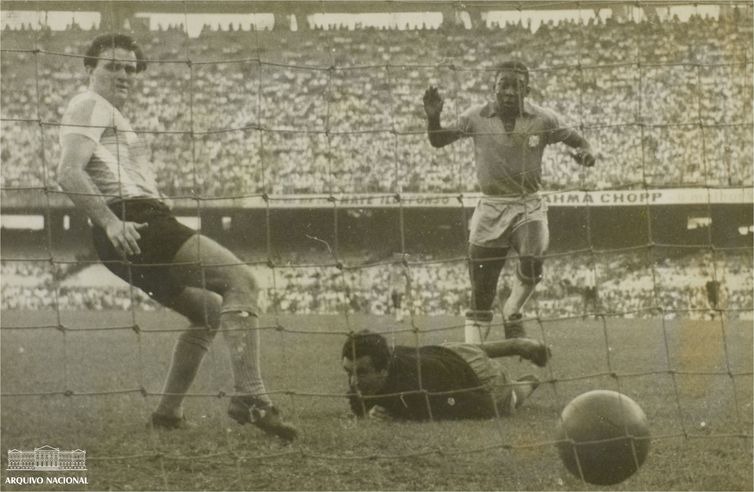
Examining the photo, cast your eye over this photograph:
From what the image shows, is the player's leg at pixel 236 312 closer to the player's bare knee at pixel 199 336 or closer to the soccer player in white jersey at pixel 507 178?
the player's bare knee at pixel 199 336

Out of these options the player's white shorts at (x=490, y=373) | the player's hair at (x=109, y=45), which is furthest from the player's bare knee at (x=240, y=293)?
the player's hair at (x=109, y=45)

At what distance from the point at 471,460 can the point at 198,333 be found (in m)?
0.98

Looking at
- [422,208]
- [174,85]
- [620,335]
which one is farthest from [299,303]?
[620,335]

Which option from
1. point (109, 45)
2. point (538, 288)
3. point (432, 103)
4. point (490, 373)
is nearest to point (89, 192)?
point (109, 45)

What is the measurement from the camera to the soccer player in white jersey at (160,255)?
319cm

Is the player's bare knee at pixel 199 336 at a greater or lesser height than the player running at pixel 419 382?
greater

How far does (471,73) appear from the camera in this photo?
13.0ft

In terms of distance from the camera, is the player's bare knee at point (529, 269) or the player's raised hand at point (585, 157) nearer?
the player's raised hand at point (585, 157)

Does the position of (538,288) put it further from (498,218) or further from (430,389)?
(430,389)

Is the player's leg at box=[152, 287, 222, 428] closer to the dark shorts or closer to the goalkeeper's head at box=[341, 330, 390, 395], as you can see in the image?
the dark shorts

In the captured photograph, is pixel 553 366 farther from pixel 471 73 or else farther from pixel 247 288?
pixel 247 288

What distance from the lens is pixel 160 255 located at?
3.21m

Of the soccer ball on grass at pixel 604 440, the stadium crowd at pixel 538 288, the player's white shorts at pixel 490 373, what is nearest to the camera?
the soccer ball on grass at pixel 604 440

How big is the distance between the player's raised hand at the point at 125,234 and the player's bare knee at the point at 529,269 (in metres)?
1.48
